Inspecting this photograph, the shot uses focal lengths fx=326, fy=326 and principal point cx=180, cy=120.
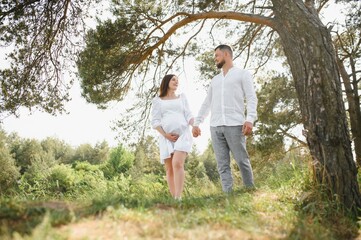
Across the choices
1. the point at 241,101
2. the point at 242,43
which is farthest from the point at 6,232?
the point at 242,43

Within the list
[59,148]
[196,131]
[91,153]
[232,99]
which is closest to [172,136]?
[196,131]

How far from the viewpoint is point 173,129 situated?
13.4 ft

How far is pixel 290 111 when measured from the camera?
9.44 m

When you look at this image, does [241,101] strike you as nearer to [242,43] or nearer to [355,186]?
[355,186]

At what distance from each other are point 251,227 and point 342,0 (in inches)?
265

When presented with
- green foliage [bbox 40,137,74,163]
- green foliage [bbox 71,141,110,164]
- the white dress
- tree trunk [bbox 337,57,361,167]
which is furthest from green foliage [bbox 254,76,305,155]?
green foliage [bbox 40,137,74,163]

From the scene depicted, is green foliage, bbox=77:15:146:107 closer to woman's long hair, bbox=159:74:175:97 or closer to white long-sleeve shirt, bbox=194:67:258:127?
woman's long hair, bbox=159:74:175:97

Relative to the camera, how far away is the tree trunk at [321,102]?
3418mm

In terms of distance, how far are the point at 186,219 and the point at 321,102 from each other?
7.02 ft

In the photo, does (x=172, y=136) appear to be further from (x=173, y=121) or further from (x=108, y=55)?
(x=108, y=55)

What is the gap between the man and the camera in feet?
12.9

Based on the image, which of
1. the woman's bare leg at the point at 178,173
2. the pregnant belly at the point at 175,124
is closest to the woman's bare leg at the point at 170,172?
the woman's bare leg at the point at 178,173

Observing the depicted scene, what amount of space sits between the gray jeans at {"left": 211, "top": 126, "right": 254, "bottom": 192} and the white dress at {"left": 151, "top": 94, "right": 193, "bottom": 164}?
0.36 meters

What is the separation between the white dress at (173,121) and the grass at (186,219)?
3.01 ft
